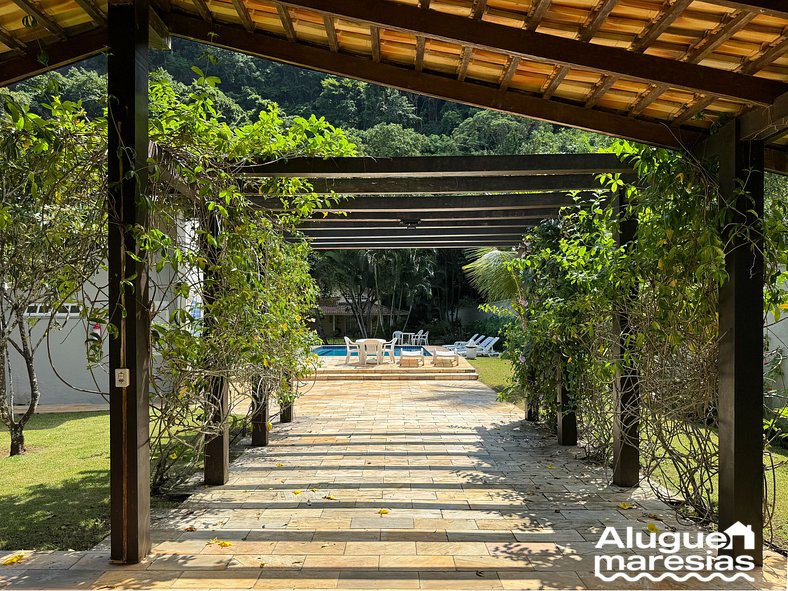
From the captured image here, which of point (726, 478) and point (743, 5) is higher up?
point (743, 5)

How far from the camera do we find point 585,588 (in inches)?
131

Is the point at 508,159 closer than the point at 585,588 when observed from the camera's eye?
No

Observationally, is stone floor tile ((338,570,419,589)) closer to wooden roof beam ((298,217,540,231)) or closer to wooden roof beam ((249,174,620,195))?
wooden roof beam ((249,174,620,195))

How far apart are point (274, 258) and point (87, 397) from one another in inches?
302

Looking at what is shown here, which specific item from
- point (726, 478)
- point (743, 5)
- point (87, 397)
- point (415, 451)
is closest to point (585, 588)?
point (726, 478)

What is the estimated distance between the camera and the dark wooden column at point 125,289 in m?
3.62

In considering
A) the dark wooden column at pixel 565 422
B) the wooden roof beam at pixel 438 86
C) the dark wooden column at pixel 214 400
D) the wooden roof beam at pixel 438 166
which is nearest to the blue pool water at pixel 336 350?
the dark wooden column at pixel 565 422

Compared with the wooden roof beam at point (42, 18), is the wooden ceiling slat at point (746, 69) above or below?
below

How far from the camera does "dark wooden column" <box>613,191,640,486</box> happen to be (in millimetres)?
5219

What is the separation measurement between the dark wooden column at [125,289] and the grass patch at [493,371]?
884 centimetres

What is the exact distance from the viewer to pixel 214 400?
5332 millimetres

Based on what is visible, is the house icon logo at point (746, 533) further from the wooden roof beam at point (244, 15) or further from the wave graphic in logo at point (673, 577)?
the wooden roof beam at point (244, 15)

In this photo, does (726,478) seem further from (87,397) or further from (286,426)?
(87,397)

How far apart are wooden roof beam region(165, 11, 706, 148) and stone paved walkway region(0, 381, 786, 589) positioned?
272cm
